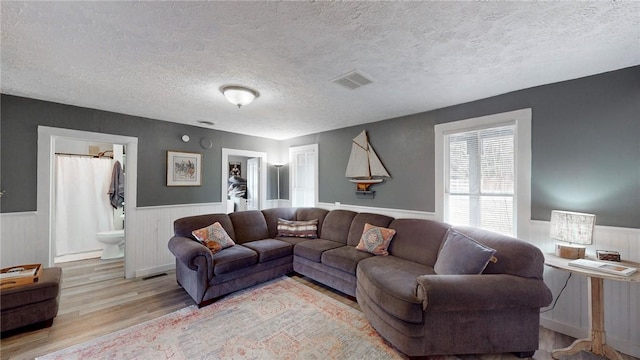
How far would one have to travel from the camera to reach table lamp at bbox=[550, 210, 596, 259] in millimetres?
2008

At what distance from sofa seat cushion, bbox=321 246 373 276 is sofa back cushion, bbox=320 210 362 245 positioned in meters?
0.49

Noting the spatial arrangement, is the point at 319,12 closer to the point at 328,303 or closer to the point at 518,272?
the point at 518,272

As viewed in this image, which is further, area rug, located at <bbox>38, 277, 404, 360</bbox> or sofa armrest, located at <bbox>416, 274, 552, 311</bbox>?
area rug, located at <bbox>38, 277, 404, 360</bbox>

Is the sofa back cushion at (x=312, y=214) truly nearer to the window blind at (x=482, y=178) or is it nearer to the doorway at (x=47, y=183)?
the window blind at (x=482, y=178)

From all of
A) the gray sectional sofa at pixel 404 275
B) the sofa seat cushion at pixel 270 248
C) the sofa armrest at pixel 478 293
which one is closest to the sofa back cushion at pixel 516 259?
the gray sectional sofa at pixel 404 275

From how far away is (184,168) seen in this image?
4145mm

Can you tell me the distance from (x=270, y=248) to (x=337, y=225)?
1.13m

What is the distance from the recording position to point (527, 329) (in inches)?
75.1

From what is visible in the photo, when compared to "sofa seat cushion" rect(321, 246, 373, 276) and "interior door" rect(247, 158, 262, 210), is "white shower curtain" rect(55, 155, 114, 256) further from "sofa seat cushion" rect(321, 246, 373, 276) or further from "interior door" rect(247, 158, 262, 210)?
"sofa seat cushion" rect(321, 246, 373, 276)

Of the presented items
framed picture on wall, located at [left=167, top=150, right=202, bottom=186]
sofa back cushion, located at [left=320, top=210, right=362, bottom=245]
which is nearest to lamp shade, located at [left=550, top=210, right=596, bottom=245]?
sofa back cushion, located at [left=320, top=210, right=362, bottom=245]

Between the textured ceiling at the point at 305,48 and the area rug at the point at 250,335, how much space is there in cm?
242

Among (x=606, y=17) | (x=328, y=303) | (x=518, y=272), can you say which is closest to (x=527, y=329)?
(x=518, y=272)

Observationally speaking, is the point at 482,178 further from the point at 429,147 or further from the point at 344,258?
the point at 344,258

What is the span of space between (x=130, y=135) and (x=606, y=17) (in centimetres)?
509
